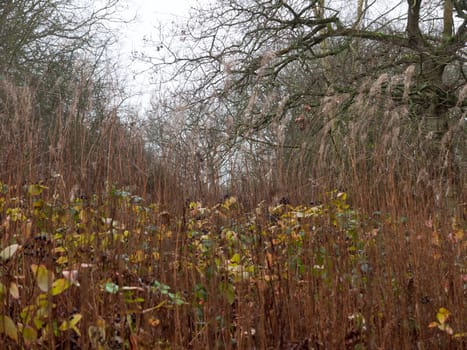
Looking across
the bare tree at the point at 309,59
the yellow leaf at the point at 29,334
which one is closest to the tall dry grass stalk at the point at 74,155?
the yellow leaf at the point at 29,334

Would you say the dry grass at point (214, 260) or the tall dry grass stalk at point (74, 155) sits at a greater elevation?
the tall dry grass stalk at point (74, 155)

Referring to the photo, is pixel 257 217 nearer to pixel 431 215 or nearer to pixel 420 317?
pixel 420 317

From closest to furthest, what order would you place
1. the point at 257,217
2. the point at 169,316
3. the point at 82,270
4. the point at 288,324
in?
the point at 82,270
the point at 169,316
the point at 288,324
the point at 257,217

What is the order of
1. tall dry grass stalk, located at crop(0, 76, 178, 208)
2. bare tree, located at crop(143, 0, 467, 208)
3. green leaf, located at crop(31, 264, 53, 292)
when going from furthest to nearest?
bare tree, located at crop(143, 0, 467, 208) → tall dry grass stalk, located at crop(0, 76, 178, 208) → green leaf, located at crop(31, 264, 53, 292)

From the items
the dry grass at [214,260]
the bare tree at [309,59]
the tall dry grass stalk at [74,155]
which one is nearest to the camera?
the dry grass at [214,260]

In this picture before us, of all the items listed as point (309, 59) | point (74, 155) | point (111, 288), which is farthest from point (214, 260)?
point (309, 59)

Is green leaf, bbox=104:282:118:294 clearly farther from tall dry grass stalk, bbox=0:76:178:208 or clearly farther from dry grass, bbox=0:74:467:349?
tall dry grass stalk, bbox=0:76:178:208

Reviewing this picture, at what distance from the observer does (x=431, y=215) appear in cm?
276

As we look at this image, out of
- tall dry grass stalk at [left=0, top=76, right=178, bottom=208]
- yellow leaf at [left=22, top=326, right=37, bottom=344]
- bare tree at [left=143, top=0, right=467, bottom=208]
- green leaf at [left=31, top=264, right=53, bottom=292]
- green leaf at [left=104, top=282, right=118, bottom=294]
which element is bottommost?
yellow leaf at [left=22, top=326, right=37, bottom=344]

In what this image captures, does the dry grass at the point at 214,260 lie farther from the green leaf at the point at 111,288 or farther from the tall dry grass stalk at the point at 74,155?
the green leaf at the point at 111,288

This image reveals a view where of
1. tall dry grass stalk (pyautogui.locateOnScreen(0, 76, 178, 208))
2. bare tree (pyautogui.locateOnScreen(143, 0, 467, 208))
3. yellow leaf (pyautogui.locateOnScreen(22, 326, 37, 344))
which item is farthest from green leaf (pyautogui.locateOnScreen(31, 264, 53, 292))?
bare tree (pyautogui.locateOnScreen(143, 0, 467, 208))

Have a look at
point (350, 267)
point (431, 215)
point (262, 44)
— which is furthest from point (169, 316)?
point (262, 44)

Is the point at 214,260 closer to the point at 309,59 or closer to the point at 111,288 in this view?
the point at 111,288

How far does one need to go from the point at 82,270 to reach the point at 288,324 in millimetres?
814
